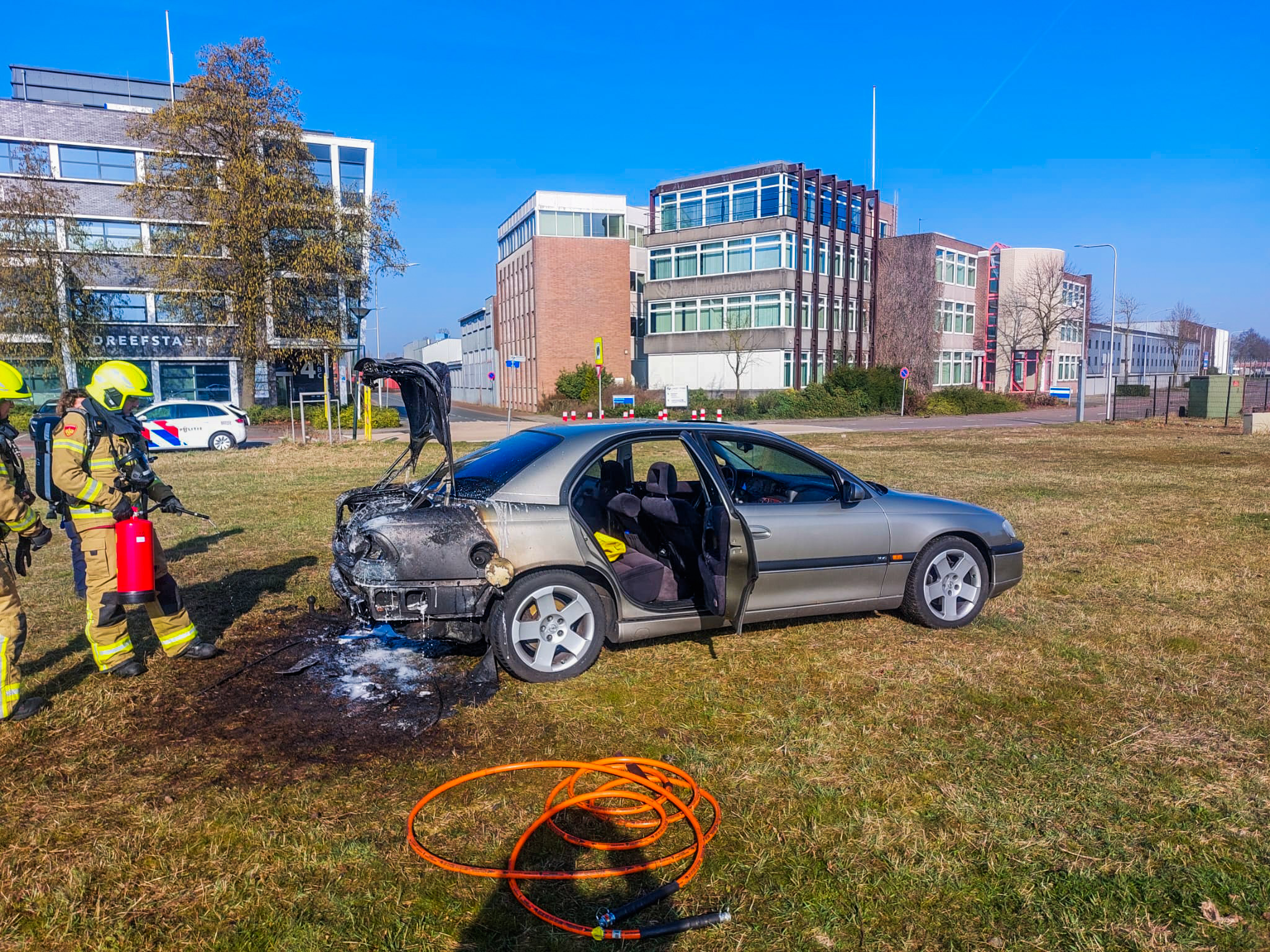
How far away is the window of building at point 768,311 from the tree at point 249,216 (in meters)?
20.8

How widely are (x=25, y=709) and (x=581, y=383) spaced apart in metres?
43.9

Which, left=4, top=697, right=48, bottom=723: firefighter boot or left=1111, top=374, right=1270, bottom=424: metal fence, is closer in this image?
left=4, top=697, right=48, bottom=723: firefighter boot

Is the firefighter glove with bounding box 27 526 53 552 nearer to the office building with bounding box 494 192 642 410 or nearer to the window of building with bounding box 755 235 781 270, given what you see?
the window of building with bounding box 755 235 781 270

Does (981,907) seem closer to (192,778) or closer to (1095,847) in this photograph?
(1095,847)

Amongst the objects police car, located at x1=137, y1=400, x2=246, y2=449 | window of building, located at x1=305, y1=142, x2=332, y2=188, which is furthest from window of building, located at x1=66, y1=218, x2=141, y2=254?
police car, located at x1=137, y1=400, x2=246, y2=449

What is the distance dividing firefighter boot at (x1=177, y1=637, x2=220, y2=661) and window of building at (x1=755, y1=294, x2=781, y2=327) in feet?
138

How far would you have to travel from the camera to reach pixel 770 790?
3594mm

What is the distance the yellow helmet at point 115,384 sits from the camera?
5.14 metres

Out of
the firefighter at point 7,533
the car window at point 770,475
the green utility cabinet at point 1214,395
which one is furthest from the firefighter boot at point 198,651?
the green utility cabinet at point 1214,395

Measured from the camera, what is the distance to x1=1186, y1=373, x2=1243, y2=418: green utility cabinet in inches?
1247

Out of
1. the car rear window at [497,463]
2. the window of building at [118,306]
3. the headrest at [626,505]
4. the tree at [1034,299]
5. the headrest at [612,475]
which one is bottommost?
the headrest at [626,505]

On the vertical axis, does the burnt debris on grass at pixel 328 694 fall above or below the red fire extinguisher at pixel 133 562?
below

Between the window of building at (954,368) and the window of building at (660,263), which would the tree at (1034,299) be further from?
the window of building at (660,263)

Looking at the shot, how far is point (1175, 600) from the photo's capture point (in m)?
6.57
